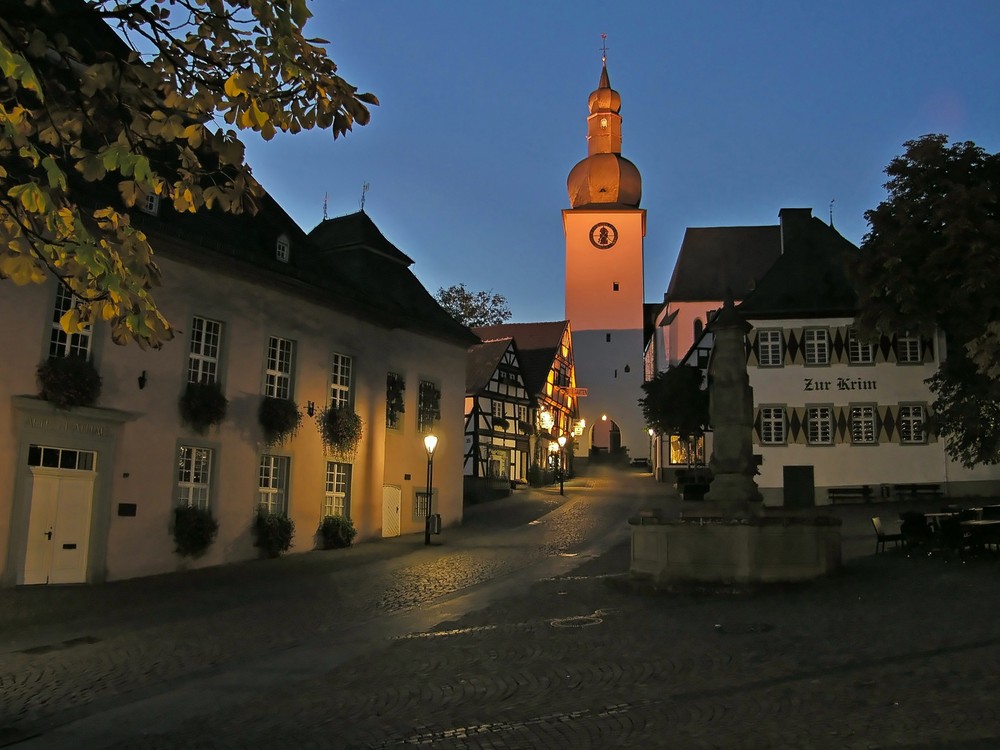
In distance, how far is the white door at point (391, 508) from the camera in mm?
25281

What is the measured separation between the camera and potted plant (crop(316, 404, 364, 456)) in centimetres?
2248

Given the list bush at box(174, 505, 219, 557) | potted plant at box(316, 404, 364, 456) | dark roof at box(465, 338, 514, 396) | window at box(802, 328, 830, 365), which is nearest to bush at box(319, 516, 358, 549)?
potted plant at box(316, 404, 364, 456)

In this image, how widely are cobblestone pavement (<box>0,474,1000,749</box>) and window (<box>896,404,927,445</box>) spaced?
18.5 m

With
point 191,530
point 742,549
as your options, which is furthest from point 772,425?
point 191,530

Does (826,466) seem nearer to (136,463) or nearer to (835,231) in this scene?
(835,231)

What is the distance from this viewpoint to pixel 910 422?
3322 centimetres

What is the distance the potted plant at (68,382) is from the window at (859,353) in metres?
26.8

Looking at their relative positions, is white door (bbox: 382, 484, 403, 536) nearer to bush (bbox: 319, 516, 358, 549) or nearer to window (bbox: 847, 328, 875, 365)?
bush (bbox: 319, 516, 358, 549)

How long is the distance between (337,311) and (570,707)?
17.5 metres

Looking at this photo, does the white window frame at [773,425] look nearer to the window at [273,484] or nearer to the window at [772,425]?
the window at [772,425]

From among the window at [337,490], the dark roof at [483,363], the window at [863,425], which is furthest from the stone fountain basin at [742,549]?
the dark roof at [483,363]

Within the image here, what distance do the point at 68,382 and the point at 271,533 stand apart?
6.03m

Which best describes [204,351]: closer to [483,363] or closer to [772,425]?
[772,425]

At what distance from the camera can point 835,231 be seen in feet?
125
